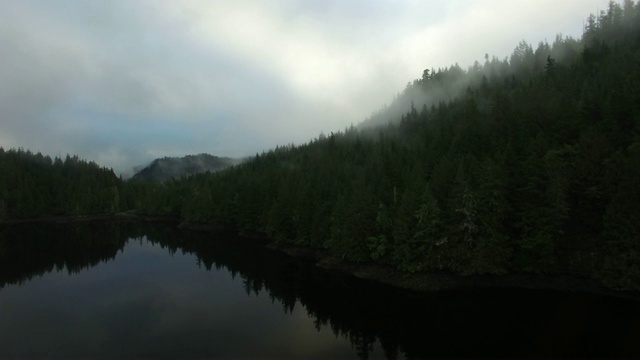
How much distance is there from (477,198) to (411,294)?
2087cm

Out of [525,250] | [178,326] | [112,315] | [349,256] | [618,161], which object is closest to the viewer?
[178,326]

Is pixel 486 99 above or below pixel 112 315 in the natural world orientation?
above

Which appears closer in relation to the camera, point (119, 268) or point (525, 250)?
point (525, 250)

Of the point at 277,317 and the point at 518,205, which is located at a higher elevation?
the point at 518,205

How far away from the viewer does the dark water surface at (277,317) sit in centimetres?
4216

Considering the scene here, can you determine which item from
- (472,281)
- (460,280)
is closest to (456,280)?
(460,280)

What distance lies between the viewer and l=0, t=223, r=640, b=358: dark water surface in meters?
42.2

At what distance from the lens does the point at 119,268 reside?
91688 millimetres

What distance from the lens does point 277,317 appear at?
2142 inches

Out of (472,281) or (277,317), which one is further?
(472,281)

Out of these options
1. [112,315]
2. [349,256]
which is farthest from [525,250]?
[112,315]

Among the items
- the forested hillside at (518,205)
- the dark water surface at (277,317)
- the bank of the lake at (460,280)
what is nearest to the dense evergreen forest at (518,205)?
the forested hillside at (518,205)

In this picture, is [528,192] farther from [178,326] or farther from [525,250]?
[178,326]

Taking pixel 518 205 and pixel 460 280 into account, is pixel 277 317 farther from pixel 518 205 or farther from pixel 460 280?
pixel 518 205
